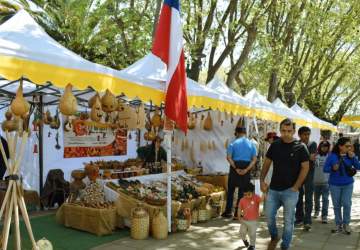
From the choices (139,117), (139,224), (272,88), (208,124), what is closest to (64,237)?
(139,224)

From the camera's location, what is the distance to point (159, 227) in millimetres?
6148

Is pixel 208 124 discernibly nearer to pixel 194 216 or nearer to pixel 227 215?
pixel 227 215

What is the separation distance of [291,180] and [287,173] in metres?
0.10

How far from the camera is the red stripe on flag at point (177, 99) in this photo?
602 cm

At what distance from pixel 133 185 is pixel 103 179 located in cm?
52

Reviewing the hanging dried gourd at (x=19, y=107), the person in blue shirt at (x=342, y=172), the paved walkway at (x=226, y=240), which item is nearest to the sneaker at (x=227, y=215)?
the paved walkway at (x=226, y=240)

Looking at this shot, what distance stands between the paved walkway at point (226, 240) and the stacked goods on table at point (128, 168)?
153 centimetres

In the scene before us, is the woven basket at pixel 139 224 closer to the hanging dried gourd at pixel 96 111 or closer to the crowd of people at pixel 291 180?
the crowd of people at pixel 291 180

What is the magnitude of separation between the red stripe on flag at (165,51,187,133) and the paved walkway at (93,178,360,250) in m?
1.68

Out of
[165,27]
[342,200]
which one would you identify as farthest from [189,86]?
[342,200]

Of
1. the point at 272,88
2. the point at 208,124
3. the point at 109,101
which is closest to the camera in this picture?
the point at 109,101

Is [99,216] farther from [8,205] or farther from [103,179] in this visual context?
[8,205]

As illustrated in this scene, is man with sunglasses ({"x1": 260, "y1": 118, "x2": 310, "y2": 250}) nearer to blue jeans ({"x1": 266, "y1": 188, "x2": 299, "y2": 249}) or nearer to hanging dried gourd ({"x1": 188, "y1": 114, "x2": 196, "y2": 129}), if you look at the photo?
blue jeans ({"x1": 266, "y1": 188, "x2": 299, "y2": 249})

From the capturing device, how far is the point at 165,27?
20.1 ft
